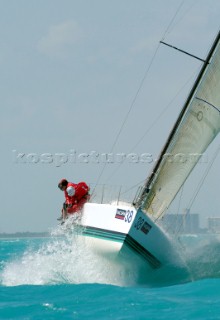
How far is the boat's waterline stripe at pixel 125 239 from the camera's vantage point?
1181 centimetres

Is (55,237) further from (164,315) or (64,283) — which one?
(164,315)

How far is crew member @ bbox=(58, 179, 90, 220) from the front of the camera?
13.6 m

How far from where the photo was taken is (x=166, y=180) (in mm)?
13492

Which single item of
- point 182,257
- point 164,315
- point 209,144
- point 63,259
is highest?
point 209,144

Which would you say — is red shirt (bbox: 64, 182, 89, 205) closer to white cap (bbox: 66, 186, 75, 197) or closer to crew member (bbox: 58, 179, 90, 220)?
crew member (bbox: 58, 179, 90, 220)

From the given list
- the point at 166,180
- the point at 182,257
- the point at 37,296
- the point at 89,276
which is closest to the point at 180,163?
the point at 166,180

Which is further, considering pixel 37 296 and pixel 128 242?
pixel 128 242

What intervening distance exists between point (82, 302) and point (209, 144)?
17.5 ft

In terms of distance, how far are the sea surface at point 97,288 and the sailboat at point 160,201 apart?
41 cm

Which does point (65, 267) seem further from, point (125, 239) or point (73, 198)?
point (125, 239)

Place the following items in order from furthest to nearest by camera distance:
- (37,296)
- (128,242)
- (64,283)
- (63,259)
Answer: (63,259) → (64,283) → (128,242) → (37,296)

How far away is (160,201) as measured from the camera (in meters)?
13.4

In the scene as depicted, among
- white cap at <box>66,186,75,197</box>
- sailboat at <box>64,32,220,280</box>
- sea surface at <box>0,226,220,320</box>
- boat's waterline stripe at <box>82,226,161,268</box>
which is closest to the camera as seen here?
sea surface at <box>0,226,220,320</box>

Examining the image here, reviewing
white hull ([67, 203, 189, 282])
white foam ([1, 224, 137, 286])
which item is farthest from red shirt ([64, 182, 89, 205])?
white hull ([67, 203, 189, 282])
